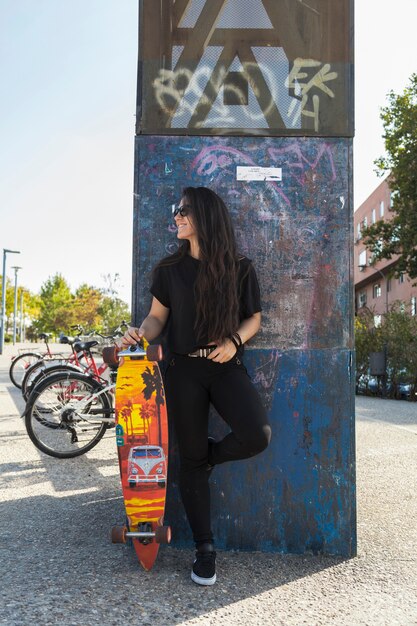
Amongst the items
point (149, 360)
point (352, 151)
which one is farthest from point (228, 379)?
point (352, 151)

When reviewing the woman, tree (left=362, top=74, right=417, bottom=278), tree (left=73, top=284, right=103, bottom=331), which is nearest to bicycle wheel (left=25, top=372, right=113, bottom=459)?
the woman

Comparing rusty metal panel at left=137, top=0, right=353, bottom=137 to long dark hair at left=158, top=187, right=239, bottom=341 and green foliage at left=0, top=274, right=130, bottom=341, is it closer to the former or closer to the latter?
long dark hair at left=158, top=187, right=239, bottom=341

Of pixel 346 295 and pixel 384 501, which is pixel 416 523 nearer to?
pixel 384 501

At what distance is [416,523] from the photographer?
14.0 ft

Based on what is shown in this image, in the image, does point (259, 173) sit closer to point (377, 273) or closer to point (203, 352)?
point (203, 352)

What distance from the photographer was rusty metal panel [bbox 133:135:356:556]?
363 cm

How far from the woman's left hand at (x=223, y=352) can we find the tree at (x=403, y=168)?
2269 cm

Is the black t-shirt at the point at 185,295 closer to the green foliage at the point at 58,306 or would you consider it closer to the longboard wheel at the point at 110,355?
the longboard wheel at the point at 110,355

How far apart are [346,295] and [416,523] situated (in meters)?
1.73

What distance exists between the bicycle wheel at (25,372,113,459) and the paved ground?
1197mm

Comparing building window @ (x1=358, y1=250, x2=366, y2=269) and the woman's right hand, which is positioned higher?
building window @ (x1=358, y1=250, x2=366, y2=269)

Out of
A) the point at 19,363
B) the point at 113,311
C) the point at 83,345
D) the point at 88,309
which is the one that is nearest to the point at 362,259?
the point at 113,311

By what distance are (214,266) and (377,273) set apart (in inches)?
2248

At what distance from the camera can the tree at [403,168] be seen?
24.9 m
